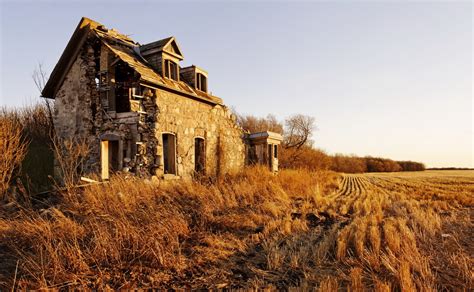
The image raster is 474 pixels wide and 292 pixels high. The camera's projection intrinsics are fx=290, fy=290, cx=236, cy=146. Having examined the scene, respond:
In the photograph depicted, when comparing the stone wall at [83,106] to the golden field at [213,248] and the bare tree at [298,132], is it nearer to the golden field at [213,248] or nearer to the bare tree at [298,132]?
the golden field at [213,248]

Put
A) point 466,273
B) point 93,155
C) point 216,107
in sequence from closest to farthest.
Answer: point 466,273, point 93,155, point 216,107

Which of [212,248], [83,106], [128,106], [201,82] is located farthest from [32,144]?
[212,248]

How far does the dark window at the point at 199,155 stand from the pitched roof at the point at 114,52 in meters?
2.23

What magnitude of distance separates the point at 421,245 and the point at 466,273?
173 cm

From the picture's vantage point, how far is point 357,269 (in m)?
4.45

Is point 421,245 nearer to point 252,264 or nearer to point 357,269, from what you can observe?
point 357,269

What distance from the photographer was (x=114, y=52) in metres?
12.0

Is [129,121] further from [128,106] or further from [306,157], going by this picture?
[306,157]

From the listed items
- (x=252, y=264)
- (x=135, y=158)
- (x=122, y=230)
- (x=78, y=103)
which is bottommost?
(x=252, y=264)

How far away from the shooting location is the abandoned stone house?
11812 mm

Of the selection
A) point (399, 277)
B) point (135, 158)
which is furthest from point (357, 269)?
point (135, 158)

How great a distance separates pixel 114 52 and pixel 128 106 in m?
2.27

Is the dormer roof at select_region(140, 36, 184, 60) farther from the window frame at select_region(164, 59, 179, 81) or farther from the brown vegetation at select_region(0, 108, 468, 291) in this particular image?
the brown vegetation at select_region(0, 108, 468, 291)

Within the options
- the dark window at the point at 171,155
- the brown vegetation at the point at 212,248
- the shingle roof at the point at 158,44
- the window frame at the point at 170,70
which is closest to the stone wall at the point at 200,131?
the dark window at the point at 171,155
